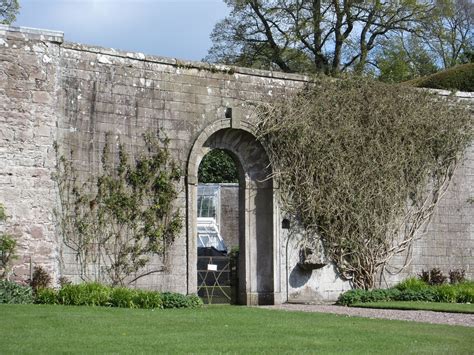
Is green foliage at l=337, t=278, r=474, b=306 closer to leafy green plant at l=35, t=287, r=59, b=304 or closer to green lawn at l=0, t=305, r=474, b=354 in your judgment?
green lawn at l=0, t=305, r=474, b=354

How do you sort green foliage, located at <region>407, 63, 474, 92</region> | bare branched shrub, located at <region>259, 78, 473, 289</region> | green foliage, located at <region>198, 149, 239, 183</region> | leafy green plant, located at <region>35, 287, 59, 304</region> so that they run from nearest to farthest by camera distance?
leafy green plant, located at <region>35, 287, 59, 304</region> < bare branched shrub, located at <region>259, 78, 473, 289</region> < green foliage, located at <region>407, 63, 474, 92</region> < green foliage, located at <region>198, 149, 239, 183</region>

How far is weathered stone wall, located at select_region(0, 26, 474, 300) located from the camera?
13.3 metres

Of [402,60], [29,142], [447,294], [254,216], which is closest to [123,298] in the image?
[29,142]

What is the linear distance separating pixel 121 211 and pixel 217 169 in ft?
53.7

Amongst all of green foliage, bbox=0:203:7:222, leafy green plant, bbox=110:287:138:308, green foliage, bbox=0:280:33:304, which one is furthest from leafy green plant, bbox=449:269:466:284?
green foliage, bbox=0:203:7:222

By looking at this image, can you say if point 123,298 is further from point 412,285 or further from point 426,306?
point 412,285

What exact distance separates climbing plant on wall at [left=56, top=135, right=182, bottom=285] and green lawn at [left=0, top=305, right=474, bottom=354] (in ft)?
7.61

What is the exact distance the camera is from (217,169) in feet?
100

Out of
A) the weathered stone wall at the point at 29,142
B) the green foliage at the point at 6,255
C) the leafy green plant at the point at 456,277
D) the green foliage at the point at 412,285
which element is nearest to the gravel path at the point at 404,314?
the green foliage at the point at 412,285

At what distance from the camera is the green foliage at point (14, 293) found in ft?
40.0

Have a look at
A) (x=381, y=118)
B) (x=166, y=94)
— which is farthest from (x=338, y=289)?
(x=166, y=94)

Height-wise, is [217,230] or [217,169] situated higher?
[217,169]

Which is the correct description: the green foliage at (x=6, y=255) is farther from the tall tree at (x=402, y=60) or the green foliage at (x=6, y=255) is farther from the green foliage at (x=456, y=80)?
the tall tree at (x=402, y=60)

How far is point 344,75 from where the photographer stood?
17.5 metres
